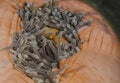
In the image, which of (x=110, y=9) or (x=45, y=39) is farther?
(x=110, y=9)

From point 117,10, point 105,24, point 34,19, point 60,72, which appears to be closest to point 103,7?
point 117,10

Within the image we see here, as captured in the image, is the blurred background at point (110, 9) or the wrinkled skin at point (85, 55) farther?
the blurred background at point (110, 9)

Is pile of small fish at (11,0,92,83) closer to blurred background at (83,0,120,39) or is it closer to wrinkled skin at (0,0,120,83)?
wrinkled skin at (0,0,120,83)

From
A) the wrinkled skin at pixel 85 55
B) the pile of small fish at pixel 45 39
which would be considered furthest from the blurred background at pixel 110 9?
the pile of small fish at pixel 45 39

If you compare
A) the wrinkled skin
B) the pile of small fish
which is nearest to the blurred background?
the wrinkled skin

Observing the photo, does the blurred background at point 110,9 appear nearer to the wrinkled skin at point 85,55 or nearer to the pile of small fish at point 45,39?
the wrinkled skin at point 85,55

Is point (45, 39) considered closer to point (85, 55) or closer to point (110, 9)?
point (85, 55)

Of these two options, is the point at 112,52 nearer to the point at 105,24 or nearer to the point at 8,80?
the point at 105,24

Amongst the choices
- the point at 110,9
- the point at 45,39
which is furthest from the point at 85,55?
the point at 110,9
